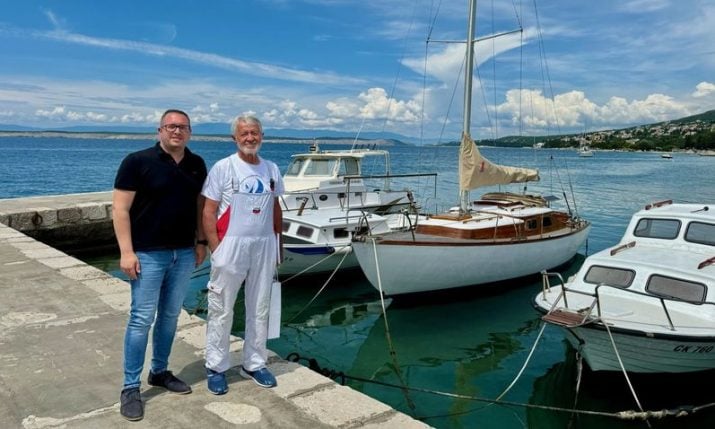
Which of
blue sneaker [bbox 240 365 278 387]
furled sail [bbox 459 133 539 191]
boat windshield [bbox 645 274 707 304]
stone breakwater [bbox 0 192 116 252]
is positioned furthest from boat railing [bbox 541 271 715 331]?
stone breakwater [bbox 0 192 116 252]

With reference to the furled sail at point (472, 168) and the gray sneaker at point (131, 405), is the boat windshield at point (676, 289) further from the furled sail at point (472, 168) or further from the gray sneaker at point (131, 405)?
the gray sneaker at point (131, 405)

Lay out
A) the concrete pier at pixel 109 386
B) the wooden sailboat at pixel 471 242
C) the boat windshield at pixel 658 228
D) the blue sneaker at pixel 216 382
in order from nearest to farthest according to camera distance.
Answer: the concrete pier at pixel 109 386
the blue sneaker at pixel 216 382
the boat windshield at pixel 658 228
the wooden sailboat at pixel 471 242

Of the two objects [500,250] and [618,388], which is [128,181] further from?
[500,250]

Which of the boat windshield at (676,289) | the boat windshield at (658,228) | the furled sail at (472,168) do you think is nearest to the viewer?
the boat windshield at (676,289)

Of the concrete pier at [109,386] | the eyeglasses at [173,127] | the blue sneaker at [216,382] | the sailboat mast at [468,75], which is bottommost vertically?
the concrete pier at [109,386]

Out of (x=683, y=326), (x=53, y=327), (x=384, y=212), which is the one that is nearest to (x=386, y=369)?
(x=683, y=326)

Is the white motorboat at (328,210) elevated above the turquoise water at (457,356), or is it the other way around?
the white motorboat at (328,210)

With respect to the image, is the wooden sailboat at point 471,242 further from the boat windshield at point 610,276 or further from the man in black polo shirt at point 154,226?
the man in black polo shirt at point 154,226

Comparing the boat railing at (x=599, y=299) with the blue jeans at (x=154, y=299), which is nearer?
the blue jeans at (x=154, y=299)

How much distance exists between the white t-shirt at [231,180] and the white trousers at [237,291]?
33 centimetres

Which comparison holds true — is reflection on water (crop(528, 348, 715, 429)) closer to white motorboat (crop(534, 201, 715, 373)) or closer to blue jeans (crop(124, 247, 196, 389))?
white motorboat (crop(534, 201, 715, 373))

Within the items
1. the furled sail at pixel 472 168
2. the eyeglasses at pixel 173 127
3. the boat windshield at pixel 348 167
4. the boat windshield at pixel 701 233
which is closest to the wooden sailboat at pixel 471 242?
the furled sail at pixel 472 168

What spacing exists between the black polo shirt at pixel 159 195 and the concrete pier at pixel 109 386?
4.21 feet

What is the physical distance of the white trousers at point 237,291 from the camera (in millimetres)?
4086
